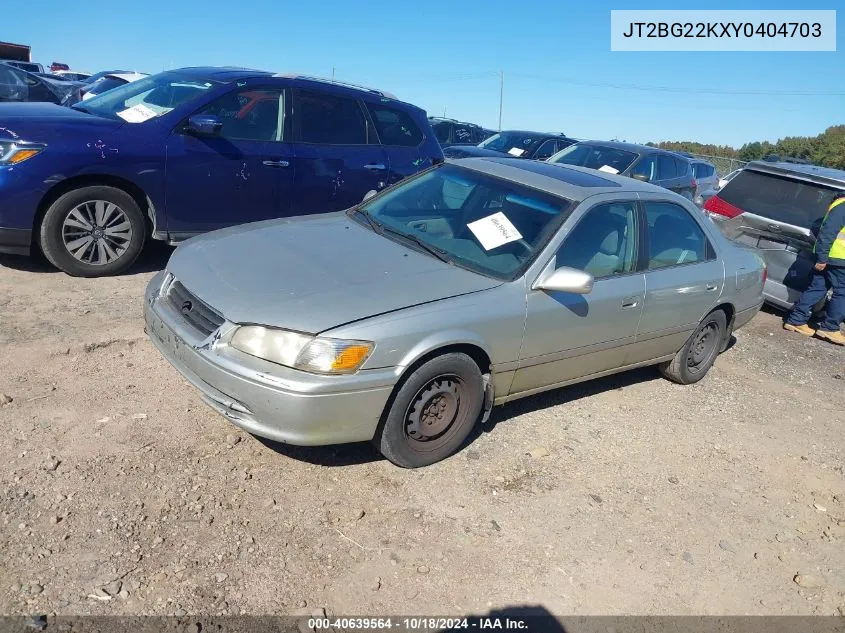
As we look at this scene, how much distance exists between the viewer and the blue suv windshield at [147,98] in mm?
6117

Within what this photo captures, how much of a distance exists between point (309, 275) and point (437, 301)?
69 cm

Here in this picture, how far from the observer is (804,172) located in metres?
7.91

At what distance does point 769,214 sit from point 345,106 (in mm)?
4827

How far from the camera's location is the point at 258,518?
3.29 metres

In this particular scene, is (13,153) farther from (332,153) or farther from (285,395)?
(285,395)

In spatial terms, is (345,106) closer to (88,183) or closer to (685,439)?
(88,183)

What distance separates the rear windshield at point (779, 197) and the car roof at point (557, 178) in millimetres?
3527

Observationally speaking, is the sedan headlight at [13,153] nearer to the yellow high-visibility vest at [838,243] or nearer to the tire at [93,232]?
the tire at [93,232]

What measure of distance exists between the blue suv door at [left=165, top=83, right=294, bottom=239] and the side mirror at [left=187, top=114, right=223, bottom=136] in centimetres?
14

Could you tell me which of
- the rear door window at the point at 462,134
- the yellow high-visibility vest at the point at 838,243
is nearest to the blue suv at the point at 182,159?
the yellow high-visibility vest at the point at 838,243

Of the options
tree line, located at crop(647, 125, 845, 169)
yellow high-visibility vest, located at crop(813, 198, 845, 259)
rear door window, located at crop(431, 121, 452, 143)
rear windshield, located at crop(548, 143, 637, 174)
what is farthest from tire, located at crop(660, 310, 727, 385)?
tree line, located at crop(647, 125, 845, 169)

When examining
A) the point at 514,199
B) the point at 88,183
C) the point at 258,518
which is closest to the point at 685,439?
the point at 514,199

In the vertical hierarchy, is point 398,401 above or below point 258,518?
above

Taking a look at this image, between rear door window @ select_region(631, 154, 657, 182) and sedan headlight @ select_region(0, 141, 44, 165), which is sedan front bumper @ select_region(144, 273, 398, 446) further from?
rear door window @ select_region(631, 154, 657, 182)
